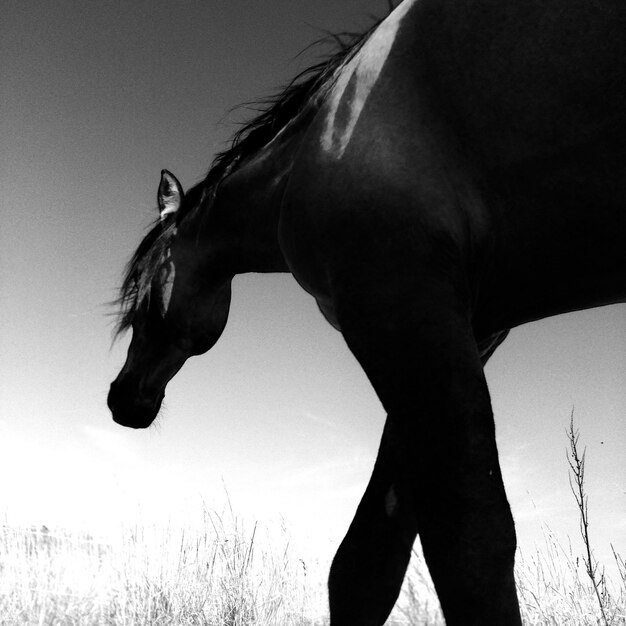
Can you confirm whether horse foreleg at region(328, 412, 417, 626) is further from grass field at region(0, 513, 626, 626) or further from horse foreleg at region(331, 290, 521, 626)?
grass field at region(0, 513, 626, 626)

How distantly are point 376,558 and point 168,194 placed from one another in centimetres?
167

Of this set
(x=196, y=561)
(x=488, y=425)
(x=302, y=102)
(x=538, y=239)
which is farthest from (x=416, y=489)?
(x=196, y=561)

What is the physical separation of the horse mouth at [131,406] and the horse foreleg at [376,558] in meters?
1.22

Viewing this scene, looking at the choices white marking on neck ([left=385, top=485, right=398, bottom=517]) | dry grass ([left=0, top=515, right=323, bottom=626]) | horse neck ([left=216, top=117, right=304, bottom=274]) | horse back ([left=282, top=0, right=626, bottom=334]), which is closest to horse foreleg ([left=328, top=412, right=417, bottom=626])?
white marking on neck ([left=385, top=485, right=398, bottom=517])

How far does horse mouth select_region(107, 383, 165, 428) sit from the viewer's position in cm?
284

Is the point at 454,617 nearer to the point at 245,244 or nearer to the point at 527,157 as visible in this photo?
the point at 527,157

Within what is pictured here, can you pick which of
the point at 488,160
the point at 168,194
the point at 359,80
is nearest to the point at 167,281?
the point at 168,194

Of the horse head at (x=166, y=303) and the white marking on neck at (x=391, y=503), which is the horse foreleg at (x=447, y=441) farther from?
the horse head at (x=166, y=303)

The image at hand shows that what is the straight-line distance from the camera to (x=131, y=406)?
2854mm

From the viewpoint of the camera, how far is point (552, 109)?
1.51 m

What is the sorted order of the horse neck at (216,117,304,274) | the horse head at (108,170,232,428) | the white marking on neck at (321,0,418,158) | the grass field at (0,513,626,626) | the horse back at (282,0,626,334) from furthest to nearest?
1. the grass field at (0,513,626,626)
2. the horse head at (108,170,232,428)
3. the horse neck at (216,117,304,274)
4. the white marking on neck at (321,0,418,158)
5. the horse back at (282,0,626,334)

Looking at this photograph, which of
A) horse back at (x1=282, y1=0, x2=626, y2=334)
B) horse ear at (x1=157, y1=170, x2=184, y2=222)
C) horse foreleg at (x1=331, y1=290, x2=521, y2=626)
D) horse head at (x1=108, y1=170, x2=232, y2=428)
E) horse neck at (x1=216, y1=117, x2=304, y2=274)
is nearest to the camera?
horse foreleg at (x1=331, y1=290, x2=521, y2=626)

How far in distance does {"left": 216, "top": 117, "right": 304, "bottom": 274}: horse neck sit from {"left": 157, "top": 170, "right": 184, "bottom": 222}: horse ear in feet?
1.54

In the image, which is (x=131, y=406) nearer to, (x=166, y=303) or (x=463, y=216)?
(x=166, y=303)
